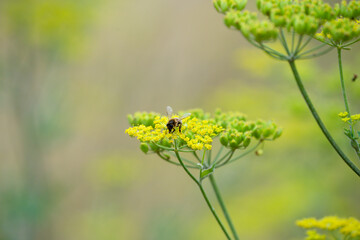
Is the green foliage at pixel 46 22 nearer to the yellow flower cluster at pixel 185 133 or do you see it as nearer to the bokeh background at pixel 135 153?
the bokeh background at pixel 135 153

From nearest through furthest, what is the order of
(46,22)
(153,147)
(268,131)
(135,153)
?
1. (153,147)
2. (268,131)
3. (46,22)
4. (135,153)

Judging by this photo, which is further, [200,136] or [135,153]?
[135,153]

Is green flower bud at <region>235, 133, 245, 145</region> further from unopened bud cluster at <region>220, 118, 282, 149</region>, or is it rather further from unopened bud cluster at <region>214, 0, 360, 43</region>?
unopened bud cluster at <region>214, 0, 360, 43</region>

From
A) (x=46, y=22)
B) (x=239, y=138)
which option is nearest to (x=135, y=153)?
(x=46, y=22)

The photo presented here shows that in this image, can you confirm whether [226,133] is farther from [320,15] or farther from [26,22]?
[26,22]

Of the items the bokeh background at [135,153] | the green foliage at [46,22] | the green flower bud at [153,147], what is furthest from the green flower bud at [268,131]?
the green foliage at [46,22]

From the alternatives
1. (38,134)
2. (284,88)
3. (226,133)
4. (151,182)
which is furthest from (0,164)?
(226,133)

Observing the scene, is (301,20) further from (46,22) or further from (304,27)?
(46,22)
